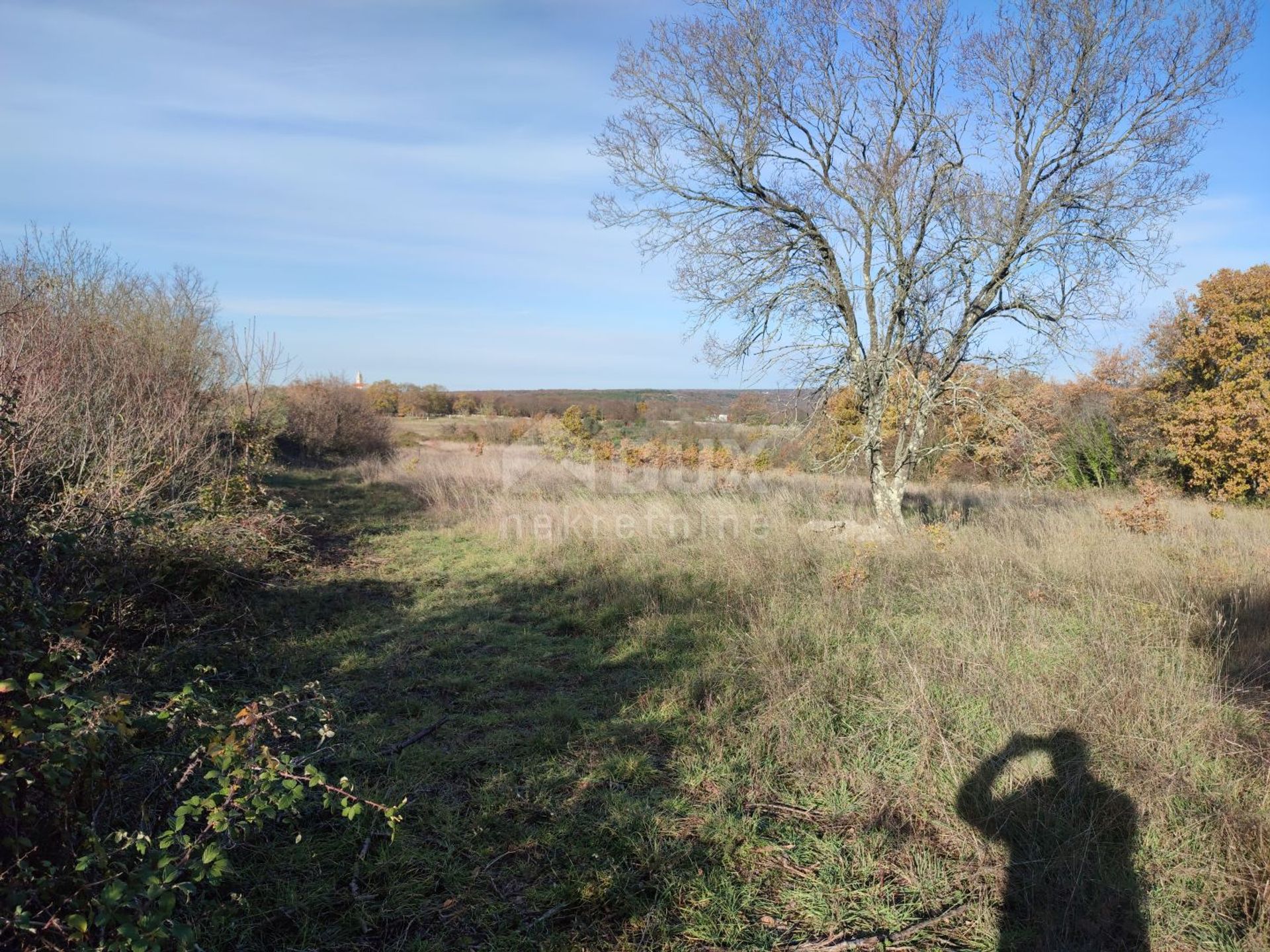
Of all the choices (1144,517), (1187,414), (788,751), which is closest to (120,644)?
(788,751)

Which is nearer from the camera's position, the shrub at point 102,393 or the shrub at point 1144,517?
the shrub at point 102,393

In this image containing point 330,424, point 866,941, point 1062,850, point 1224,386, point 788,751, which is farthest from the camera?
point 330,424

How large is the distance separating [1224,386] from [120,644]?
22.0 meters

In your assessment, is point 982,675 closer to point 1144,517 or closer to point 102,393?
point 1144,517

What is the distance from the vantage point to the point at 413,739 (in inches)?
158

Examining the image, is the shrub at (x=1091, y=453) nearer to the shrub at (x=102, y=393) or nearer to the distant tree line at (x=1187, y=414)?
the distant tree line at (x=1187, y=414)

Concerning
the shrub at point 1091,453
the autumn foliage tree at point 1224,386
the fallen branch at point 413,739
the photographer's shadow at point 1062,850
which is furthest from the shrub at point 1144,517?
the shrub at point 1091,453

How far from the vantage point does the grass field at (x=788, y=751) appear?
261cm

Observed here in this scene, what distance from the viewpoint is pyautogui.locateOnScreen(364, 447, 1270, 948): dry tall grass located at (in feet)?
9.34

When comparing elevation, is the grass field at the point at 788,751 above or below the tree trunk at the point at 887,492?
below

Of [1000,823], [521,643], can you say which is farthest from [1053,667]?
[521,643]

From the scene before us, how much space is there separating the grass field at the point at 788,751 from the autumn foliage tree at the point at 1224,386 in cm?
1233

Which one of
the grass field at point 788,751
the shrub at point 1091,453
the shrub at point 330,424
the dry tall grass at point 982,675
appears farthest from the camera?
the shrub at point 330,424

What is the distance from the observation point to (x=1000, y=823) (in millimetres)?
2990
